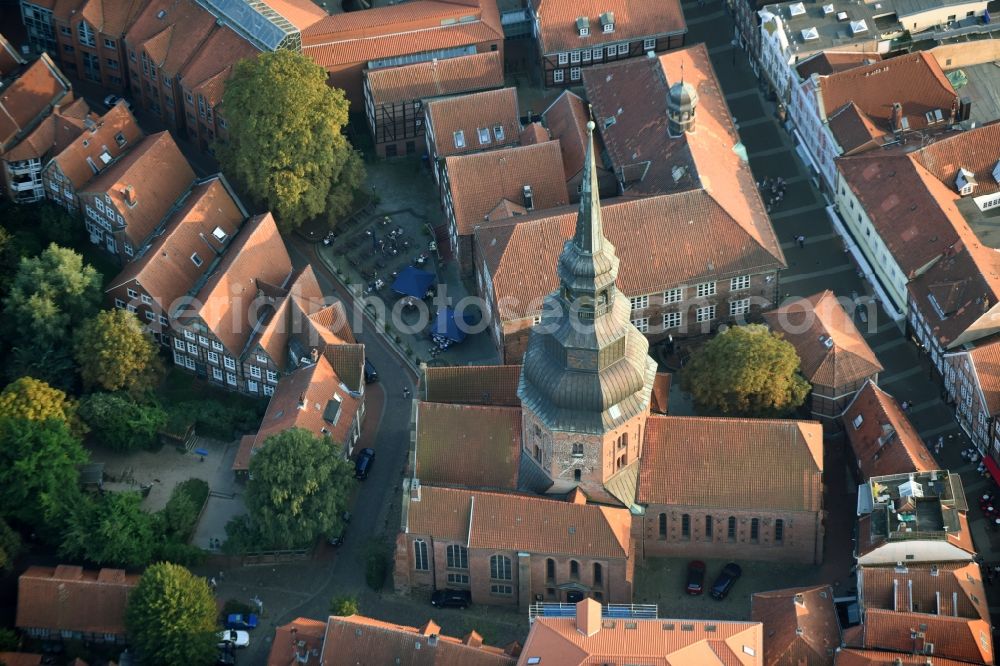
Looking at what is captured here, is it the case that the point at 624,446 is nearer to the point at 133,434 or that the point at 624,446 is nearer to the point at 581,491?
the point at 581,491

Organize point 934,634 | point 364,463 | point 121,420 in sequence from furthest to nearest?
point 121,420 → point 364,463 → point 934,634

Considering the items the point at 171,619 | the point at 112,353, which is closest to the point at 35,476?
the point at 112,353

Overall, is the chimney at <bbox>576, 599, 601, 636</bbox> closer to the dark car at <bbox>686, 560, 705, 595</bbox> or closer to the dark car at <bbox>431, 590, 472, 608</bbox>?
the dark car at <bbox>686, 560, 705, 595</bbox>

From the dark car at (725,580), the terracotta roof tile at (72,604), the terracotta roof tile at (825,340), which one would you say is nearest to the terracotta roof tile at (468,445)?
the dark car at (725,580)

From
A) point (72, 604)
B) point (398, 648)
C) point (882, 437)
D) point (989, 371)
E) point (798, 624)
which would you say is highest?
point (989, 371)

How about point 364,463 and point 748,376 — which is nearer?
point 748,376

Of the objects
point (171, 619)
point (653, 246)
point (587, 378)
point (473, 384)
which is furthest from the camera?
point (653, 246)

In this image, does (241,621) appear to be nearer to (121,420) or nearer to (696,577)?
(121,420)
